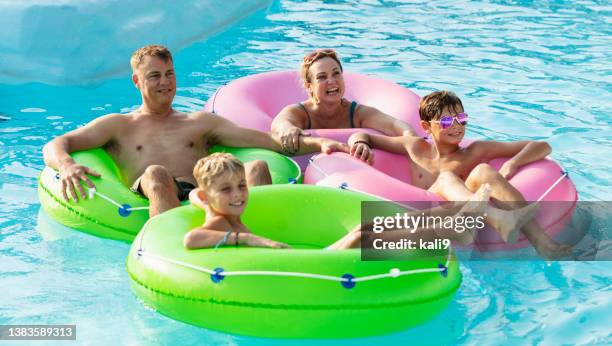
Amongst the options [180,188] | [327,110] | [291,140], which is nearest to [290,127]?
[291,140]

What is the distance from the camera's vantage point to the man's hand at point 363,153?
16.1 ft

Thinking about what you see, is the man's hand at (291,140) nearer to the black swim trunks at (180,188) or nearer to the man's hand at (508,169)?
the black swim trunks at (180,188)

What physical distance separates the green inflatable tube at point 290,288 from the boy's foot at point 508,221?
504 mm

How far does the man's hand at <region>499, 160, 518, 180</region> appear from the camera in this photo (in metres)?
4.69

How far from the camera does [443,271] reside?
381cm

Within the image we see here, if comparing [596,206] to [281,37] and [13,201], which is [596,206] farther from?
[281,37]

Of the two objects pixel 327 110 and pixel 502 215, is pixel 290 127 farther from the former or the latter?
pixel 502 215

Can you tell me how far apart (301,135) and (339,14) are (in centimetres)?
456

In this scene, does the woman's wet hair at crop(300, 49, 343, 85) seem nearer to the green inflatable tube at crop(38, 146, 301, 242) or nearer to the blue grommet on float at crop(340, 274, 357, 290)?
the green inflatable tube at crop(38, 146, 301, 242)

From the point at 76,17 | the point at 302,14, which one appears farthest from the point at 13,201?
the point at 302,14

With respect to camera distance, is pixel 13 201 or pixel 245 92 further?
pixel 245 92

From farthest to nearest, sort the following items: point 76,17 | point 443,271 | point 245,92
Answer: point 76,17, point 245,92, point 443,271

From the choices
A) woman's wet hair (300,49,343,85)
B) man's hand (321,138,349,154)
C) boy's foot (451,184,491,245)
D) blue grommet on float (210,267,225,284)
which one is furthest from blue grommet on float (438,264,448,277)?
woman's wet hair (300,49,343,85)

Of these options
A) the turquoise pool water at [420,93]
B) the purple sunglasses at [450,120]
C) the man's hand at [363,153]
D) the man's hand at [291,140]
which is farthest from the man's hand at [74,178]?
the purple sunglasses at [450,120]
